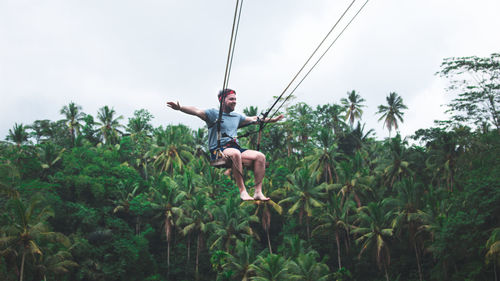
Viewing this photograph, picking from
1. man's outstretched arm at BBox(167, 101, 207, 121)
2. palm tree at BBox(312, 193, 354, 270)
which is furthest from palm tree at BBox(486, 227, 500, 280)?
man's outstretched arm at BBox(167, 101, 207, 121)

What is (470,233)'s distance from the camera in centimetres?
2355

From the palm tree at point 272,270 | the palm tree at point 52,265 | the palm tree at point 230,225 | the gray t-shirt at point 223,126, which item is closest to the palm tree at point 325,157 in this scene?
the palm tree at point 230,225

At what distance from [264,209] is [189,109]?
33.7 metres

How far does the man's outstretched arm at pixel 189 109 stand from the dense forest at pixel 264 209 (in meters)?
20.6

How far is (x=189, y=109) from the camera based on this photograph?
18.1 ft

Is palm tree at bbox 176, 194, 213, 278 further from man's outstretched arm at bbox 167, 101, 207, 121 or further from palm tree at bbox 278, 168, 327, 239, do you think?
man's outstretched arm at bbox 167, 101, 207, 121

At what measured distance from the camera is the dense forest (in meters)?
25.4

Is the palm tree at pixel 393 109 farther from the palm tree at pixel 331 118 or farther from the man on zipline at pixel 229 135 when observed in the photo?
the man on zipline at pixel 229 135

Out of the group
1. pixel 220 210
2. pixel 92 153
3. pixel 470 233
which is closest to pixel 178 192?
pixel 220 210

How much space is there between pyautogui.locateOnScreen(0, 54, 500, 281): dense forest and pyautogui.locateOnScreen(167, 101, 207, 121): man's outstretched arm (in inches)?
812

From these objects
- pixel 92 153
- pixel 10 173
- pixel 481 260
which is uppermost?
pixel 92 153

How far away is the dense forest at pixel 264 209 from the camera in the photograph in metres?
25.4

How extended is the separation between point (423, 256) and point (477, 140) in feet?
35.6

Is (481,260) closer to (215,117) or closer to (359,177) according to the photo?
(359,177)
